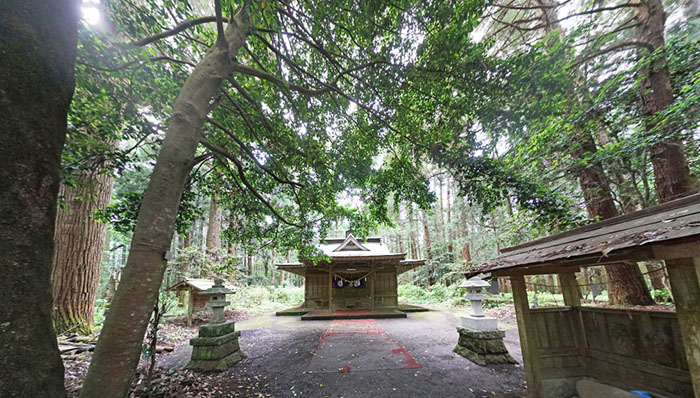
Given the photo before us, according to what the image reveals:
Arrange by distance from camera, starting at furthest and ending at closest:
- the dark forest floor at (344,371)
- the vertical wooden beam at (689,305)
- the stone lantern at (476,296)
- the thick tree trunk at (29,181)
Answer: the stone lantern at (476,296) < the dark forest floor at (344,371) < the vertical wooden beam at (689,305) < the thick tree trunk at (29,181)

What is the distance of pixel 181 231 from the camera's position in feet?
15.3

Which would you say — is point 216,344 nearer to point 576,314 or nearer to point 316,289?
point 576,314

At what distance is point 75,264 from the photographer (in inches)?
198

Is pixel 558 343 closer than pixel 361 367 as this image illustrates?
Yes

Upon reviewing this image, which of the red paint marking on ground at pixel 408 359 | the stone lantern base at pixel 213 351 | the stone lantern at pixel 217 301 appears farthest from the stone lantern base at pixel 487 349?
the stone lantern at pixel 217 301

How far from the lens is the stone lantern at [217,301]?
17.7 feet

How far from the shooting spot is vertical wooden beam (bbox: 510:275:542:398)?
133 inches

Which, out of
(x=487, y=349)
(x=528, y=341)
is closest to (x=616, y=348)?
(x=528, y=341)

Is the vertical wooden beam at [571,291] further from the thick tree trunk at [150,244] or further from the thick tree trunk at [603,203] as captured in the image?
the thick tree trunk at [150,244]

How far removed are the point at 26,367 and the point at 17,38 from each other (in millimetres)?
1926

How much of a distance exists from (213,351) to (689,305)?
6955 mm

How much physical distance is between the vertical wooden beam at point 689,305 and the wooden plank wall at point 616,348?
98 cm

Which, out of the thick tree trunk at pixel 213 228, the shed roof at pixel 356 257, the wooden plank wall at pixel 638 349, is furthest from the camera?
the thick tree trunk at pixel 213 228

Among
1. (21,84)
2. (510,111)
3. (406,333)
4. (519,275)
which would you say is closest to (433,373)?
(519,275)
